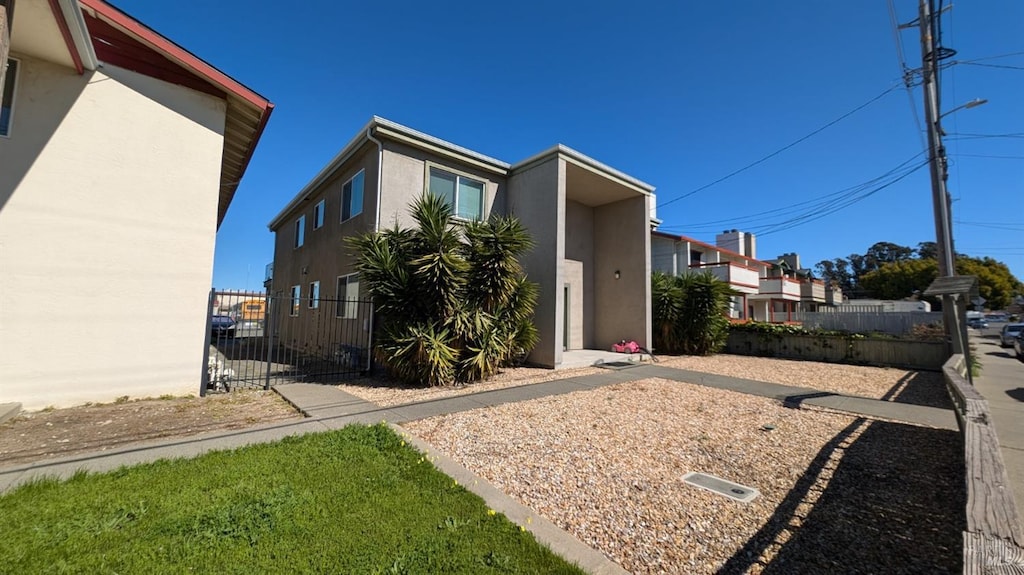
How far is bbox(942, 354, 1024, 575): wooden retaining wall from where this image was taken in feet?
5.36

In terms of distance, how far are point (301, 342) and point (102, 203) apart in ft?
29.2

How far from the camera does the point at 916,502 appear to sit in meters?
3.16

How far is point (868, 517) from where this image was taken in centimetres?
292

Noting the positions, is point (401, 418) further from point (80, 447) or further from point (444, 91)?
point (444, 91)

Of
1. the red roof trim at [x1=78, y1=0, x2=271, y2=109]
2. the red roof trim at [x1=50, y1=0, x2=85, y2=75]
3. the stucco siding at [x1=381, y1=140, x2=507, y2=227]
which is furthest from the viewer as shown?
the stucco siding at [x1=381, y1=140, x2=507, y2=227]

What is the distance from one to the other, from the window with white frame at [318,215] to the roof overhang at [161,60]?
495cm

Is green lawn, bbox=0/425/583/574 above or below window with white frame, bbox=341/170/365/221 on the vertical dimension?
below

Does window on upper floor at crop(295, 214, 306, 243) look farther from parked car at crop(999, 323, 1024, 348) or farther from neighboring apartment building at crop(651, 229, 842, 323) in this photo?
parked car at crop(999, 323, 1024, 348)

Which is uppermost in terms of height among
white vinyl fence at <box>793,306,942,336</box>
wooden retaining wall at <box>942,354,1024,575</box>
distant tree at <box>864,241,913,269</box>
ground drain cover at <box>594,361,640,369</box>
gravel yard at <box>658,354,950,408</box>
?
distant tree at <box>864,241,913,269</box>

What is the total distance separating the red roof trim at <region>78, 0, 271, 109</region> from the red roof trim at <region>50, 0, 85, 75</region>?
2.52ft

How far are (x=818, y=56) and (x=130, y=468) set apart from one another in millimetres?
16141

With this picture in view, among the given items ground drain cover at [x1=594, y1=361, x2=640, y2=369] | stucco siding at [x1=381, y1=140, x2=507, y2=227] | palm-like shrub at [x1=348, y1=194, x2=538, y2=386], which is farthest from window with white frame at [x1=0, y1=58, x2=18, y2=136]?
ground drain cover at [x1=594, y1=361, x2=640, y2=369]

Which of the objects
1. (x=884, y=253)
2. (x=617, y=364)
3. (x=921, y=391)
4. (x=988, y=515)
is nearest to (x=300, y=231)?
(x=617, y=364)

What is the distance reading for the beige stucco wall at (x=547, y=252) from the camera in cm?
964
